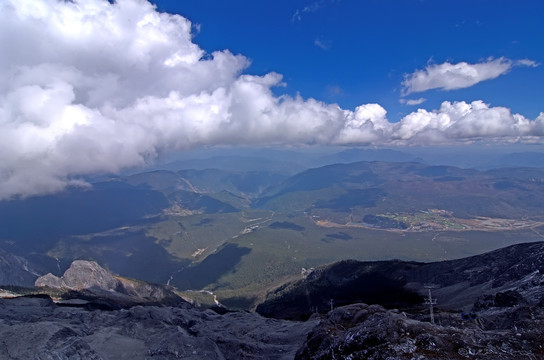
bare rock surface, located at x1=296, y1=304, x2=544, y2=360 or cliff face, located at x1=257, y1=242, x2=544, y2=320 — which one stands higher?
bare rock surface, located at x1=296, y1=304, x2=544, y2=360

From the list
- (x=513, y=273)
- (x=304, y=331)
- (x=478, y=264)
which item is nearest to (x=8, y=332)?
(x=304, y=331)

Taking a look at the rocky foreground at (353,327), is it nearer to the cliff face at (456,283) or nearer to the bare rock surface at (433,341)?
the bare rock surface at (433,341)

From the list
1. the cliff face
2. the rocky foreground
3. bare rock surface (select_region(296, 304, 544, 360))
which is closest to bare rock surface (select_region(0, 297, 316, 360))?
the rocky foreground

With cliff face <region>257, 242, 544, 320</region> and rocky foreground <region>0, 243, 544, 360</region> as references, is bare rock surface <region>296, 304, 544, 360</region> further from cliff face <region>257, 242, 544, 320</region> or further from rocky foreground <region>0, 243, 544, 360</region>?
cliff face <region>257, 242, 544, 320</region>

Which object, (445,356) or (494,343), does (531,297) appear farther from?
(445,356)

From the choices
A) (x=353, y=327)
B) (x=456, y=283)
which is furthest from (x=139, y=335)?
(x=456, y=283)

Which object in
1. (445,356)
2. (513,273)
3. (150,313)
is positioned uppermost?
(445,356)

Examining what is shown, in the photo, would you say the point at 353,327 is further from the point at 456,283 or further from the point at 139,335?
the point at 456,283

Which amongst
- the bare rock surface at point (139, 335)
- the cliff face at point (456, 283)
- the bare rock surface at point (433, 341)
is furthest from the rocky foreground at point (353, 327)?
the cliff face at point (456, 283)
